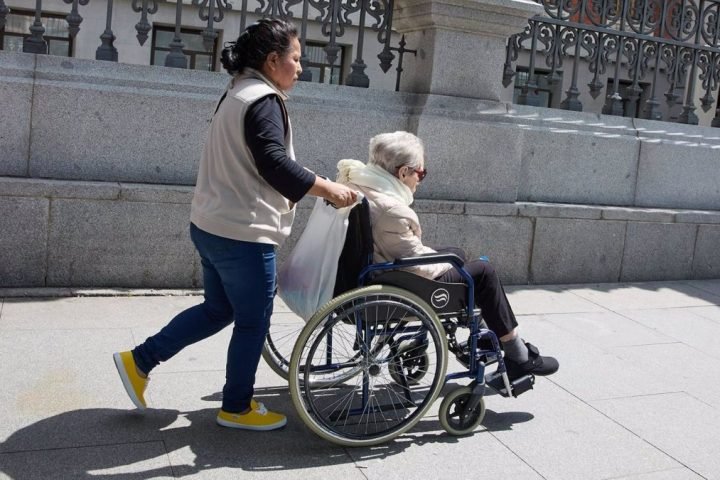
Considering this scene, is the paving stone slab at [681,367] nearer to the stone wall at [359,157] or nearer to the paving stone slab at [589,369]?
the paving stone slab at [589,369]

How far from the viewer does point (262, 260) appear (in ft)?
12.4

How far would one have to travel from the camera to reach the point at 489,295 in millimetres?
4262

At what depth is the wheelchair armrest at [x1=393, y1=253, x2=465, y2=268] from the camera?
3.97 metres

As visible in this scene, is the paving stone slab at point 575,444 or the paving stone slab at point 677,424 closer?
the paving stone slab at point 575,444

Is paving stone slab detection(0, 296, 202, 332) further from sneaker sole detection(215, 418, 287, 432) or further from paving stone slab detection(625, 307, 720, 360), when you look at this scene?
paving stone slab detection(625, 307, 720, 360)

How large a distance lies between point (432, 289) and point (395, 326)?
0.75ft

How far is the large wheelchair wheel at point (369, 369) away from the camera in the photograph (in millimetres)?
3820

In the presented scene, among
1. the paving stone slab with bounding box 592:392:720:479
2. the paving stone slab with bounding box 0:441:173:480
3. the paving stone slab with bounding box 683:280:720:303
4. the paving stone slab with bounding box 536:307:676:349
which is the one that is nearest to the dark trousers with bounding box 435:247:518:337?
the paving stone slab with bounding box 592:392:720:479

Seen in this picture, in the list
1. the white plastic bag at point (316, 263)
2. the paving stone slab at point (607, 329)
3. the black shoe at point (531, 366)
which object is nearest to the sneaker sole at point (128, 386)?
the white plastic bag at point (316, 263)

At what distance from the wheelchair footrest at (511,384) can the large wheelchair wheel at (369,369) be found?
0.31 meters

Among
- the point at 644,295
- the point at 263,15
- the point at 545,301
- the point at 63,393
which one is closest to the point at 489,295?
the point at 63,393

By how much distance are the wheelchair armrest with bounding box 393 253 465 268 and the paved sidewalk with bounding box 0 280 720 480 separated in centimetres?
79

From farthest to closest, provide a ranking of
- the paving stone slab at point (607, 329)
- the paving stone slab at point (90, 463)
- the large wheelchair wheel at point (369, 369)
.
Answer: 1. the paving stone slab at point (607, 329)
2. the large wheelchair wheel at point (369, 369)
3. the paving stone slab at point (90, 463)

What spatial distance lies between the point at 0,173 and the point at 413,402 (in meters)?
3.16
